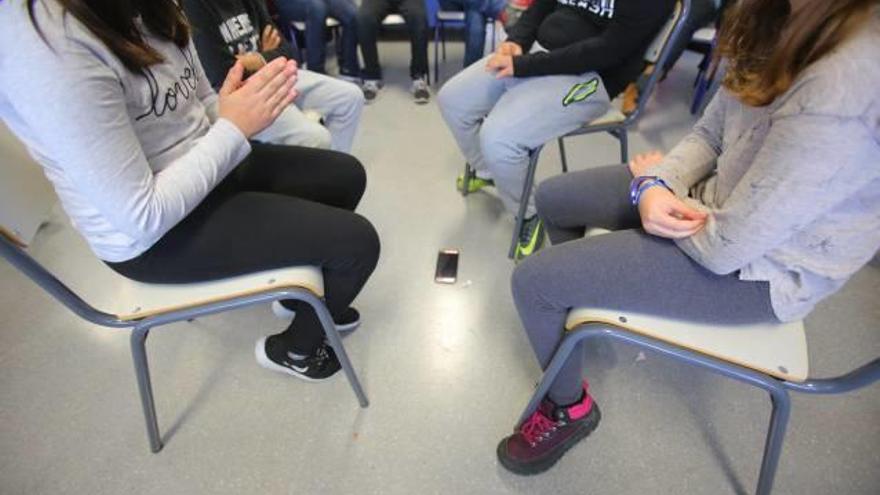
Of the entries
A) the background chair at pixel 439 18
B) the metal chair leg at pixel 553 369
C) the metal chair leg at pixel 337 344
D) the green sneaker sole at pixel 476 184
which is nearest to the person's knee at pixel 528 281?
the metal chair leg at pixel 553 369

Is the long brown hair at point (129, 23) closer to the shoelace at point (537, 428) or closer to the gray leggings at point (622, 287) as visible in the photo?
the gray leggings at point (622, 287)

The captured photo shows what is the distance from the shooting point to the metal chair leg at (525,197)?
141cm

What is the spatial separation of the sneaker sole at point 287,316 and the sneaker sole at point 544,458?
1.81 feet

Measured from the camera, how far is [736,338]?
775 millimetres

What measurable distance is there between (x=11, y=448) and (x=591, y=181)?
1.57 metres

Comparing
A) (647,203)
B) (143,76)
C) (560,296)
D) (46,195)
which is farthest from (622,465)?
(46,195)

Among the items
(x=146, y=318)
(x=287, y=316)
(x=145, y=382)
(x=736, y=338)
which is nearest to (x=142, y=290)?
(x=146, y=318)

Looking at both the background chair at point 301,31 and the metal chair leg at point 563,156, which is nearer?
the metal chair leg at point 563,156

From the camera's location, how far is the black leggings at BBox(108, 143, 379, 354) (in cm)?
85

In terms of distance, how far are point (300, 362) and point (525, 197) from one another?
0.87 m

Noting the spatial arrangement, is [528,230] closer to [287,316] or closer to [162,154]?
[287,316]

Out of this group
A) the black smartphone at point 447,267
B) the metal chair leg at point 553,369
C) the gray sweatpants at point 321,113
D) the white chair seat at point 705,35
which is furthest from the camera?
the white chair seat at point 705,35

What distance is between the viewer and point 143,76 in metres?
0.78

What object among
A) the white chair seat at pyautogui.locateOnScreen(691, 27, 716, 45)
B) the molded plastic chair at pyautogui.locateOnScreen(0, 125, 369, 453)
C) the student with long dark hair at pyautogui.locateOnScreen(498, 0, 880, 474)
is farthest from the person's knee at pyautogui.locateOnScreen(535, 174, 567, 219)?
the white chair seat at pyautogui.locateOnScreen(691, 27, 716, 45)
